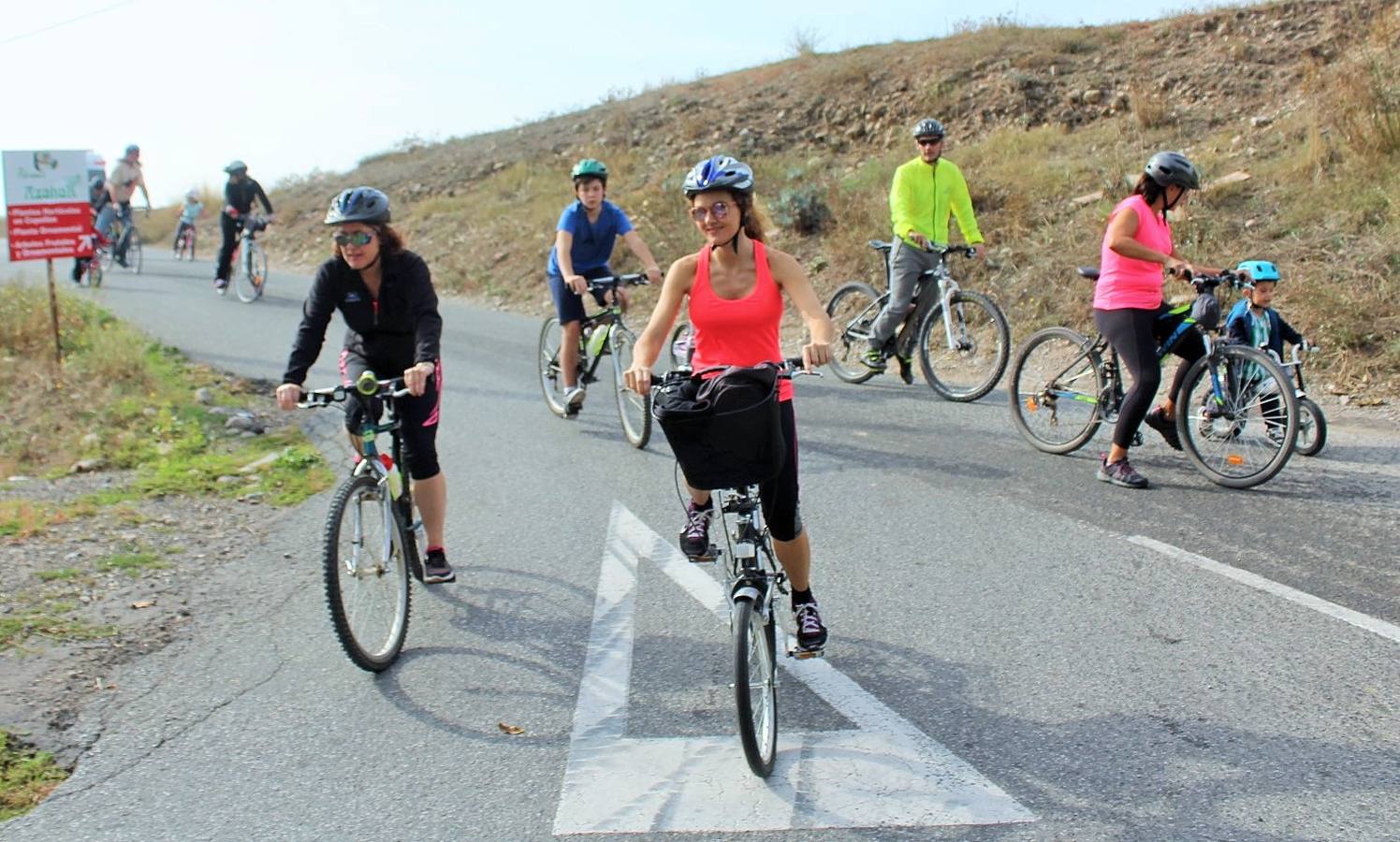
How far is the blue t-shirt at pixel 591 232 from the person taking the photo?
9125mm

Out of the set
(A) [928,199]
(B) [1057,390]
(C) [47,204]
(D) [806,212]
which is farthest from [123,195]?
(B) [1057,390]

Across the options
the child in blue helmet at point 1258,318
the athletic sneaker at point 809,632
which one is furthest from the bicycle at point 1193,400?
the athletic sneaker at point 809,632

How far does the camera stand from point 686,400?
12.7 ft

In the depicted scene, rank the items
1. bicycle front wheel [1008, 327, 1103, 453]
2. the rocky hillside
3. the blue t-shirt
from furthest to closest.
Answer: the rocky hillside < the blue t-shirt < bicycle front wheel [1008, 327, 1103, 453]

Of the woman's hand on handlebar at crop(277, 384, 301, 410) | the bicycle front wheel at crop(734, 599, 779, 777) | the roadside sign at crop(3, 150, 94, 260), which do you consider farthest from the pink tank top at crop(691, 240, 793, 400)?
the roadside sign at crop(3, 150, 94, 260)

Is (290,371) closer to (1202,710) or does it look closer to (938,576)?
(938,576)

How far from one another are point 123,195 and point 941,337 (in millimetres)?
17903

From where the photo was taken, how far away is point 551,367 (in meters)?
10.1

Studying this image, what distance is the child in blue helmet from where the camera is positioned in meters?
7.31

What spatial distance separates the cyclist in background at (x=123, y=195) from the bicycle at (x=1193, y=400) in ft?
61.1

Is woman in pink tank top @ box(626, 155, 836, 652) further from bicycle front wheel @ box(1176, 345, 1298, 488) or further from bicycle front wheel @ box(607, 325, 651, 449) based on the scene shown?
bicycle front wheel @ box(607, 325, 651, 449)

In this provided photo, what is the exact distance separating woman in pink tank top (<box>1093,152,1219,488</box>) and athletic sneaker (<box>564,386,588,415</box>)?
159 inches

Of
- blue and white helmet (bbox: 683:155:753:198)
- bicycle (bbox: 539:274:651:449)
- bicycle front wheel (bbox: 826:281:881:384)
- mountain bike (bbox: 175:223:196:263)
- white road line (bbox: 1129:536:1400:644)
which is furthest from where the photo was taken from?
mountain bike (bbox: 175:223:196:263)

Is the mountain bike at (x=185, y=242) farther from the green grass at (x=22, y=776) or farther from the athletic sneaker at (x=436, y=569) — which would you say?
the green grass at (x=22, y=776)
